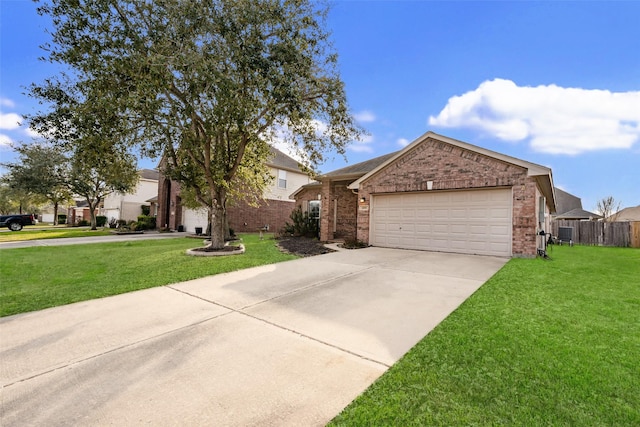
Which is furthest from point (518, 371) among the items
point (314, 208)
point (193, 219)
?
point (193, 219)

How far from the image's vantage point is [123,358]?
10.1ft

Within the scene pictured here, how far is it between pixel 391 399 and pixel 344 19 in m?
11.9

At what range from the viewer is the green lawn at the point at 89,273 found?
209 inches

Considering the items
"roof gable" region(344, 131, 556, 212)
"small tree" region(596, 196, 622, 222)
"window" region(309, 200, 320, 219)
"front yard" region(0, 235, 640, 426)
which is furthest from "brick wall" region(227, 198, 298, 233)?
"small tree" region(596, 196, 622, 222)

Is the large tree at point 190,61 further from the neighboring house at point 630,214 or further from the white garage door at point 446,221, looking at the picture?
the neighboring house at point 630,214

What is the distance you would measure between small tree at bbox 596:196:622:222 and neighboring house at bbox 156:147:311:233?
94.8 feet

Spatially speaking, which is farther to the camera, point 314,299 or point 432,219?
point 432,219

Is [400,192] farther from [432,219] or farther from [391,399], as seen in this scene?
[391,399]

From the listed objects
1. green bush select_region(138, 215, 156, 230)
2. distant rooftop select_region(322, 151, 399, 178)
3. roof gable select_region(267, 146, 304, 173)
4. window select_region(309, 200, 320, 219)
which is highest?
roof gable select_region(267, 146, 304, 173)

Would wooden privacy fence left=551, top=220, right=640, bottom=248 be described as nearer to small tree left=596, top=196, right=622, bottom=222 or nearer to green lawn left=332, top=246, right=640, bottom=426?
small tree left=596, top=196, right=622, bottom=222

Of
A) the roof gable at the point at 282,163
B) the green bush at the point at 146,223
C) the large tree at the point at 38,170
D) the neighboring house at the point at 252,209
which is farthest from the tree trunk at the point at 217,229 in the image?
the large tree at the point at 38,170

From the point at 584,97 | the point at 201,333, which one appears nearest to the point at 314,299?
the point at 201,333

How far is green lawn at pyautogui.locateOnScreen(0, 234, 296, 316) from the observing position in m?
5.31

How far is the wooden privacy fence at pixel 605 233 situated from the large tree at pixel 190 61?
18662 millimetres
